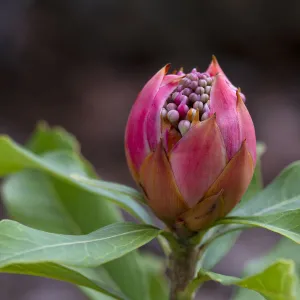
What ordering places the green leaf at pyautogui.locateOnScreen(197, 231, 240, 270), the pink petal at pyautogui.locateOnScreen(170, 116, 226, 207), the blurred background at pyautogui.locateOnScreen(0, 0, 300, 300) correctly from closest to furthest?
1. the pink petal at pyautogui.locateOnScreen(170, 116, 226, 207)
2. the green leaf at pyautogui.locateOnScreen(197, 231, 240, 270)
3. the blurred background at pyautogui.locateOnScreen(0, 0, 300, 300)

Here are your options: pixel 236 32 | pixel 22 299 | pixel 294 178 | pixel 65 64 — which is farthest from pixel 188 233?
pixel 236 32

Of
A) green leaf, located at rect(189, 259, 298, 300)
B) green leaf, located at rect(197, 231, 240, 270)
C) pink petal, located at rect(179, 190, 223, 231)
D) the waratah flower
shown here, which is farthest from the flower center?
green leaf, located at rect(197, 231, 240, 270)

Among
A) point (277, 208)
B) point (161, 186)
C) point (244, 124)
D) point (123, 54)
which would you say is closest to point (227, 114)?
point (244, 124)

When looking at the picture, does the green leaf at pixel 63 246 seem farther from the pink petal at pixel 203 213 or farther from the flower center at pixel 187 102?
the flower center at pixel 187 102

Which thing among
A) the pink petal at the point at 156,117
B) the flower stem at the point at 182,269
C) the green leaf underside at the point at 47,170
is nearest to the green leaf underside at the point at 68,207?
the green leaf underside at the point at 47,170

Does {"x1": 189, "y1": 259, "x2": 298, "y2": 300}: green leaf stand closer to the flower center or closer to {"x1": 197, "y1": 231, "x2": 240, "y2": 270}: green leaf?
the flower center

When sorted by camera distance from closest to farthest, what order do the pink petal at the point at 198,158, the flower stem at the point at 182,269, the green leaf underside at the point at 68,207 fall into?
the pink petal at the point at 198,158 → the flower stem at the point at 182,269 → the green leaf underside at the point at 68,207

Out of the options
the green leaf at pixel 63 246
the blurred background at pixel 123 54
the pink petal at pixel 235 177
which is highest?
the blurred background at pixel 123 54
